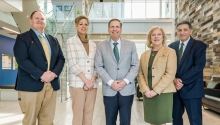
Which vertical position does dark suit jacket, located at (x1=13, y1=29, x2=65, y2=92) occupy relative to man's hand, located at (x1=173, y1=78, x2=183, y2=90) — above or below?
above

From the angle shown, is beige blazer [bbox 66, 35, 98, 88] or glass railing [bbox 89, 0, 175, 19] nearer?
beige blazer [bbox 66, 35, 98, 88]

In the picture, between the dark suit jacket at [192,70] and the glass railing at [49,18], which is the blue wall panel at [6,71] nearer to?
the glass railing at [49,18]

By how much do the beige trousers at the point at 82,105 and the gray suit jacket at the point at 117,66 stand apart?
24cm

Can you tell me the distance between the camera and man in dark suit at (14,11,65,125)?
8.17ft

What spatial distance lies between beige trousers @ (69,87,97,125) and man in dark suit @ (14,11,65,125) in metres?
0.28

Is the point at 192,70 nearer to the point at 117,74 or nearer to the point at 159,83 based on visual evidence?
the point at 159,83

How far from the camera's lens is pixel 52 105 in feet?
8.96

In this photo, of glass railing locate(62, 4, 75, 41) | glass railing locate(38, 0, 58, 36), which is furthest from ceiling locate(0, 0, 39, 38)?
glass railing locate(62, 4, 75, 41)

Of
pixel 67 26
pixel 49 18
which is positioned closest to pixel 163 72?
pixel 49 18

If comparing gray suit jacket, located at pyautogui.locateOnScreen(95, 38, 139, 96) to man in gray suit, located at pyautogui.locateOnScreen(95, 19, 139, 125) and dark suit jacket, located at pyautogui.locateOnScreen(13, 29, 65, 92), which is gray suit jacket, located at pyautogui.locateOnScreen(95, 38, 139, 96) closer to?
man in gray suit, located at pyautogui.locateOnScreen(95, 19, 139, 125)

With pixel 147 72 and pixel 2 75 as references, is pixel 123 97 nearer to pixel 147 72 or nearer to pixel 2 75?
pixel 147 72

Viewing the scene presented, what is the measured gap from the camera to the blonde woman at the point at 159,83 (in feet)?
8.30

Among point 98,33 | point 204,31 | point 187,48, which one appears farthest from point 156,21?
point 187,48

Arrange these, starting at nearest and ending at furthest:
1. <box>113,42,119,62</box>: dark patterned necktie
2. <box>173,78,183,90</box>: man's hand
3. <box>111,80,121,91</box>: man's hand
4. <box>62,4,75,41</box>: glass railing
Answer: <box>111,80,121,91</box>: man's hand < <box>113,42,119,62</box>: dark patterned necktie < <box>173,78,183,90</box>: man's hand < <box>62,4,75,41</box>: glass railing
